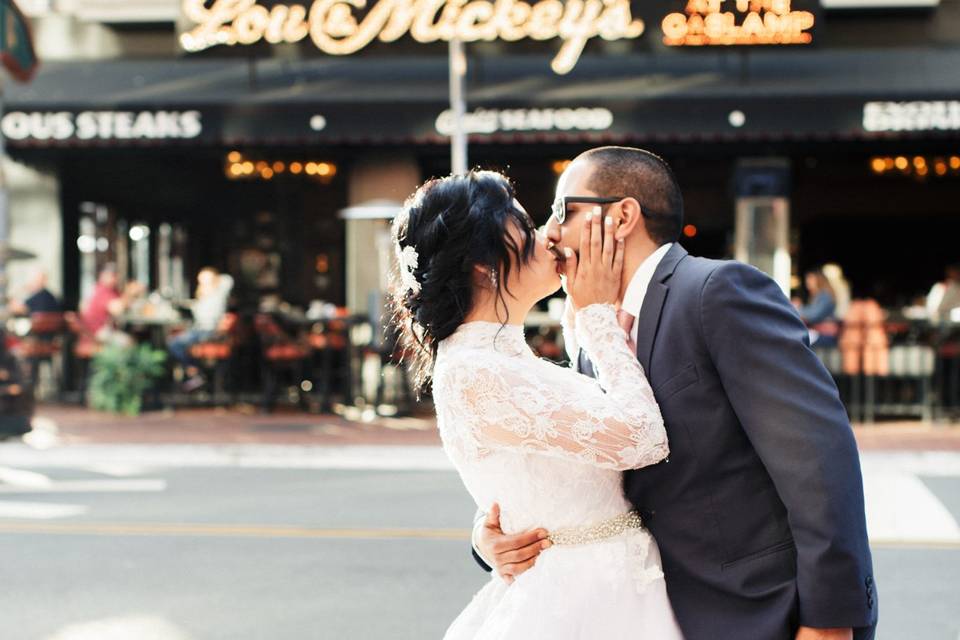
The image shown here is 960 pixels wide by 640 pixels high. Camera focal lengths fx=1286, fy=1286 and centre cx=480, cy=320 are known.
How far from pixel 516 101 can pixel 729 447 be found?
14293 millimetres

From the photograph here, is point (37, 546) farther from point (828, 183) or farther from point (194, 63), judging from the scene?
point (828, 183)

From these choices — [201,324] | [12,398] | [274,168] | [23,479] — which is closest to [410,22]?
[201,324]

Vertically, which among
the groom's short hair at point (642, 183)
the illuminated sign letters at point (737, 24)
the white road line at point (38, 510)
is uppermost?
the illuminated sign letters at point (737, 24)

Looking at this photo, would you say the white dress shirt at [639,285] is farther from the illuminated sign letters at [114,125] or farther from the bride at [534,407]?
the illuminated sign letters at [114,125]

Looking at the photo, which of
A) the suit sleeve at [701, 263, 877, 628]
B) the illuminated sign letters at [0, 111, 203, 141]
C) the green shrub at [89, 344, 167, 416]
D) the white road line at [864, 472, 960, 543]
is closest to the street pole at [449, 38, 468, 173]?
the illuminated sign letters at [0, 111, 203, 141]

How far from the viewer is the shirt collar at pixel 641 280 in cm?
269

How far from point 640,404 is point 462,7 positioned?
14.6 m

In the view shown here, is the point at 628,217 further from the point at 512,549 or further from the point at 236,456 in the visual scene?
the point at 236,456

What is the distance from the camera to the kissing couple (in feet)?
A: 7.93

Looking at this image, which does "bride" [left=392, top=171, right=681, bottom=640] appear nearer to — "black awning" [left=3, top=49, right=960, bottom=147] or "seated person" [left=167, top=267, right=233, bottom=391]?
"black awning" [left=3, top=49, right=960, bottom=147]

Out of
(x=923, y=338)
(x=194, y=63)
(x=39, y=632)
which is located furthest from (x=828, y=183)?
(x=39, y=632)

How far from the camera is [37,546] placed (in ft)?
27.3

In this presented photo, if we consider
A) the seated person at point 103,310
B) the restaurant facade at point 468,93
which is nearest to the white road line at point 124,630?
the restaurant facade at point 468,93

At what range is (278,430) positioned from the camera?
1495 centimetres
